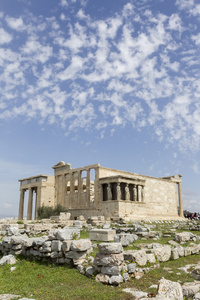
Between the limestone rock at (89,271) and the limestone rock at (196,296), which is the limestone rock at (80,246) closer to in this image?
the limestone rock at (89,271)

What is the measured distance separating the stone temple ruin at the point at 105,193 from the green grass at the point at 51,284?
2273cm

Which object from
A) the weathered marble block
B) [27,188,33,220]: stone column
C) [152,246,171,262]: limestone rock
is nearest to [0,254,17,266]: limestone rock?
the weathered marble block

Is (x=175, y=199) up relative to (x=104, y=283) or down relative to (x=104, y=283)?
up

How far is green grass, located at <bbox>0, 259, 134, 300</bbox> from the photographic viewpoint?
6902mm

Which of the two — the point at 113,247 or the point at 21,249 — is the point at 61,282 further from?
the point at 21,249

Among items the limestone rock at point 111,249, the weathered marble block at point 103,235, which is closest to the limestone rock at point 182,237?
the weathered marble block at point 103,235

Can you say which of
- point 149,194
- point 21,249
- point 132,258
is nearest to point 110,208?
point 149,194

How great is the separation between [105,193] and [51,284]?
29485 mm

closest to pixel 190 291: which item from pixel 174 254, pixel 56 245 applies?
pixel 174 254

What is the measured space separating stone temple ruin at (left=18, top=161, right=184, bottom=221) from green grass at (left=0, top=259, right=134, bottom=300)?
22734mm

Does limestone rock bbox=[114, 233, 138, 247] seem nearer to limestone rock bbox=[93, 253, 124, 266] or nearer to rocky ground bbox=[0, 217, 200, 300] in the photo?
rocky ground bbox=[0, 217, 200, 300]

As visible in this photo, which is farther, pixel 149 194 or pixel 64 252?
pixel 149 194

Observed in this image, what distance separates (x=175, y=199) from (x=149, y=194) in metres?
7.03

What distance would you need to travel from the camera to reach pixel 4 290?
770 cm
